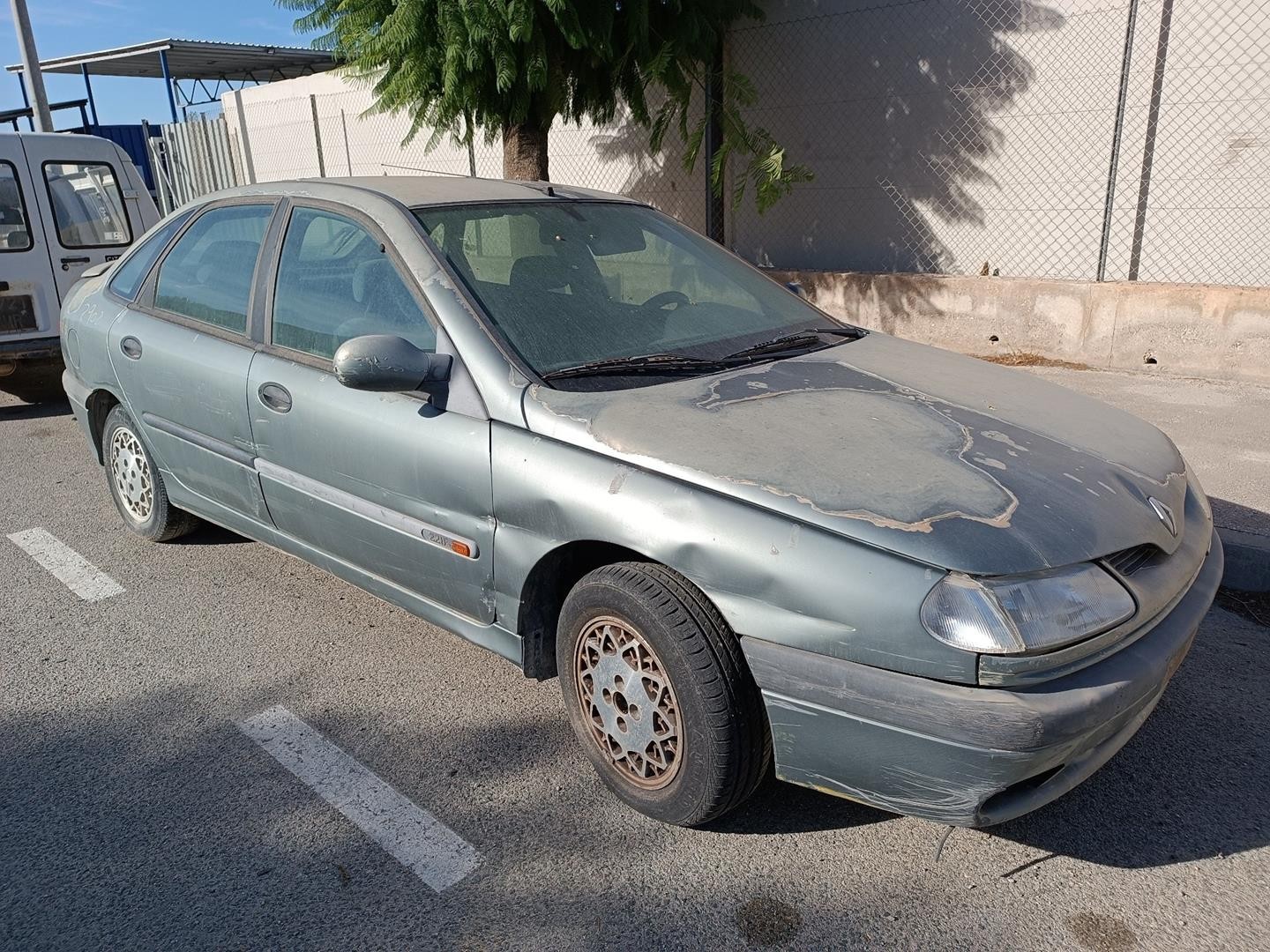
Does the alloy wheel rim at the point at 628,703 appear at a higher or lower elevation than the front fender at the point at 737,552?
lower

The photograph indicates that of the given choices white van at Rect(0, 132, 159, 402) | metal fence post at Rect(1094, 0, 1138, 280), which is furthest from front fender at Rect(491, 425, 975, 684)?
metal fence post at Rect(1094, 0, 1138, 280)

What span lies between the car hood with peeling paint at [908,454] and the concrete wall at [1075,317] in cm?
452

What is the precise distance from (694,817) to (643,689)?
1.15ft

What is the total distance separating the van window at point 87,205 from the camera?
300 inches

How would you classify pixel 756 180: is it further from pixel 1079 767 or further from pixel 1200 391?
pixel 1079 767

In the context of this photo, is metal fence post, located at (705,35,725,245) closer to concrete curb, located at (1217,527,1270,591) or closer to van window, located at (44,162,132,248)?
van window, located at (44,162,132,248)

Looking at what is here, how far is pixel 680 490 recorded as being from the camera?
2.47m

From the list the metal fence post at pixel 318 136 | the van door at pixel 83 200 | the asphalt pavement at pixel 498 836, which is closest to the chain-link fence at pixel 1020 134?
the asphalt pavement at pixel 498 836

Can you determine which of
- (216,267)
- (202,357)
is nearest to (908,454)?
(202,357)

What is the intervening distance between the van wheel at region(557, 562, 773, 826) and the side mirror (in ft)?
2.61

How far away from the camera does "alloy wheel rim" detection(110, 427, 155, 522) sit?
458 cm

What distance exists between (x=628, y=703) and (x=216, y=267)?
262 centimetres

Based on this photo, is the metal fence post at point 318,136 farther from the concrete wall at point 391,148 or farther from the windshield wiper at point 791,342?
the windshield wiper at point 791,342

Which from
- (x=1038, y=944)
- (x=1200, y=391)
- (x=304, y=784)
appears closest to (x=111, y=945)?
(x=304, y=784)
